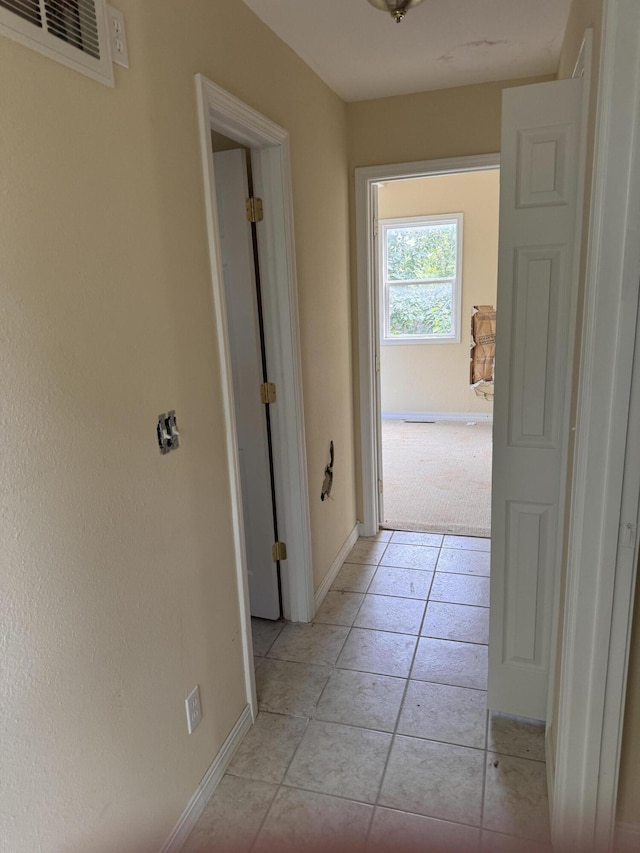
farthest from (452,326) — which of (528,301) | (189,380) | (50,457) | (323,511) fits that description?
(50,457)

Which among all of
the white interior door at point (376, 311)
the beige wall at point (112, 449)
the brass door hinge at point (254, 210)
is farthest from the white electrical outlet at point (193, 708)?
the white interior door at point (376, 311)

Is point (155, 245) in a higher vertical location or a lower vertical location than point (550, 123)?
lower

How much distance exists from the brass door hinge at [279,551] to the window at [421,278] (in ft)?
14.2

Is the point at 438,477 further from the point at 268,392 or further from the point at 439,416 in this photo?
the point at 268,392

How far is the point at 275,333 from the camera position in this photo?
230 centimetres

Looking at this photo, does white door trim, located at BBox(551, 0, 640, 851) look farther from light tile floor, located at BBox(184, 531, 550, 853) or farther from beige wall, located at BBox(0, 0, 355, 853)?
beige wall, located at BBox(0, 0, 355, 853)

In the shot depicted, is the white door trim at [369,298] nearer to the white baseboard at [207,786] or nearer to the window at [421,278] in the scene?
the white baseboard at [207,786]

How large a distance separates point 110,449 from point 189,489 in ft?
1.16

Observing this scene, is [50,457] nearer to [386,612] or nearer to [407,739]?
[407,739]

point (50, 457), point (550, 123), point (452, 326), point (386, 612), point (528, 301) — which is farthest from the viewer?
point (452, 326)

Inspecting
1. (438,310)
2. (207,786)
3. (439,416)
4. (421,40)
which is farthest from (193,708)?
(438,310)

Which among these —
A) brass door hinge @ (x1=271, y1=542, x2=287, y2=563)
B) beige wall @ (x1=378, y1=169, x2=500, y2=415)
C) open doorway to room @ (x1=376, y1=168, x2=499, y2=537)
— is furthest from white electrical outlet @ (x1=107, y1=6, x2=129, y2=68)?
beige wall @ (x1=378, y1=169, x2=500, y2=415)

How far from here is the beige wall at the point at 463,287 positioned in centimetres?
582

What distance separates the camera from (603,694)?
52.1 inches
